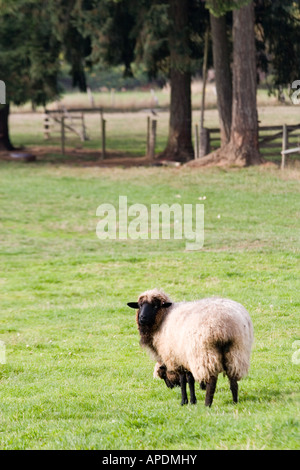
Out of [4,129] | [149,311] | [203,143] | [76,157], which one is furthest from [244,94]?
[149,311]

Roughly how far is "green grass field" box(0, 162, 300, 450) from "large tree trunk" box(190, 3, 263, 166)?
1.36 m

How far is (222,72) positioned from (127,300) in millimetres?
17541

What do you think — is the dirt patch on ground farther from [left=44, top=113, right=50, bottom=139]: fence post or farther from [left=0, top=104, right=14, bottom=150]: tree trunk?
[left=44, top=113, right=50, bottom=139]: fence post

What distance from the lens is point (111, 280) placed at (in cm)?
1681

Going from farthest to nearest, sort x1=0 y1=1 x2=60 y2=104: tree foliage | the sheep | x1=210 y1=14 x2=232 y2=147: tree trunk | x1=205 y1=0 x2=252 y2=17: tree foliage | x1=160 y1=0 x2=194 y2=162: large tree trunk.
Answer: x1=160 y1=0 x2=194 y2=162: large tree trunk
x1=0 y1=1 x2=60 y2=104: tree foliage
x1=210 y1=14 x2=232 y2=147: tree trunk
x1=205 y1=0 x2=252 y2=17: tree foliage
the sheep

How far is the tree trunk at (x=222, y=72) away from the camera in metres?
30.2

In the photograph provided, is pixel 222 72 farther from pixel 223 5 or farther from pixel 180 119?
pixel 180 119

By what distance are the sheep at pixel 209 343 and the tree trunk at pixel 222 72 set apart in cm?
2269

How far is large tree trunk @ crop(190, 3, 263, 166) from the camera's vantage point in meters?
29.1

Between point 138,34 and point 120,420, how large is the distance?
26.1 meters

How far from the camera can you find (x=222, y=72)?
101ft

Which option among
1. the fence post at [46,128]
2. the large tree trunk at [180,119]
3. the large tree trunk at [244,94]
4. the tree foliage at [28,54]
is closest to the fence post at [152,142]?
the large tree trunk at [180,119]

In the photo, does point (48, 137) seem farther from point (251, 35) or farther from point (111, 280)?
point (111, 280)

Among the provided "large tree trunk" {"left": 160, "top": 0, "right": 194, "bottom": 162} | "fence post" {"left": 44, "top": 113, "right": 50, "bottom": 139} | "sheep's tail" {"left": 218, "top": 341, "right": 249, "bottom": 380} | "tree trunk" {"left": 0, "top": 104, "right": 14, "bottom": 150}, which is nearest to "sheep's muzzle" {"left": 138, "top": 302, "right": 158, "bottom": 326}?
"sheep's tail" {"left": 218, "top": 341, "right": 249, "bottom": 380}
